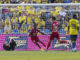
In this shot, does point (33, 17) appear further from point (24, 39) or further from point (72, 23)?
point (72, 23)

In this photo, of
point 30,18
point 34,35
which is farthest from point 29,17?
point 34,35

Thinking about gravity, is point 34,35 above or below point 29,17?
below

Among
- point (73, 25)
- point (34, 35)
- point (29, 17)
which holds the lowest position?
point (34, 35)

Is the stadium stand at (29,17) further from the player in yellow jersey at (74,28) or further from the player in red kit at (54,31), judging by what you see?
the player in yellow jersey at (74,28)

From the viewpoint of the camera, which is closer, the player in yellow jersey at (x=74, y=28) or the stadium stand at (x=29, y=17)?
the player in yellow jersey at (x=74, y=28)

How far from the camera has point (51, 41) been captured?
49.3ft

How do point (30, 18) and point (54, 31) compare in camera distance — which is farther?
point (30, 18)

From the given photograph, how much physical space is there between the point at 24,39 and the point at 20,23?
3.13ft

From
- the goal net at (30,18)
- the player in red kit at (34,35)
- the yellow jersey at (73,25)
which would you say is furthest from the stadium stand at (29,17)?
the yellow jersey at (73,25)

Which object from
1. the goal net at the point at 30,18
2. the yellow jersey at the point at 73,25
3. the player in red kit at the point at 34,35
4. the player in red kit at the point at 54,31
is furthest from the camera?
the player in red kit at the point at 34,35

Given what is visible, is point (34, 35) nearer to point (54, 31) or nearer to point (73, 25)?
point (54, 31)

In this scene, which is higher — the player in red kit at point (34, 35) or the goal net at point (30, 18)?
the goal net at point (30, 18)
